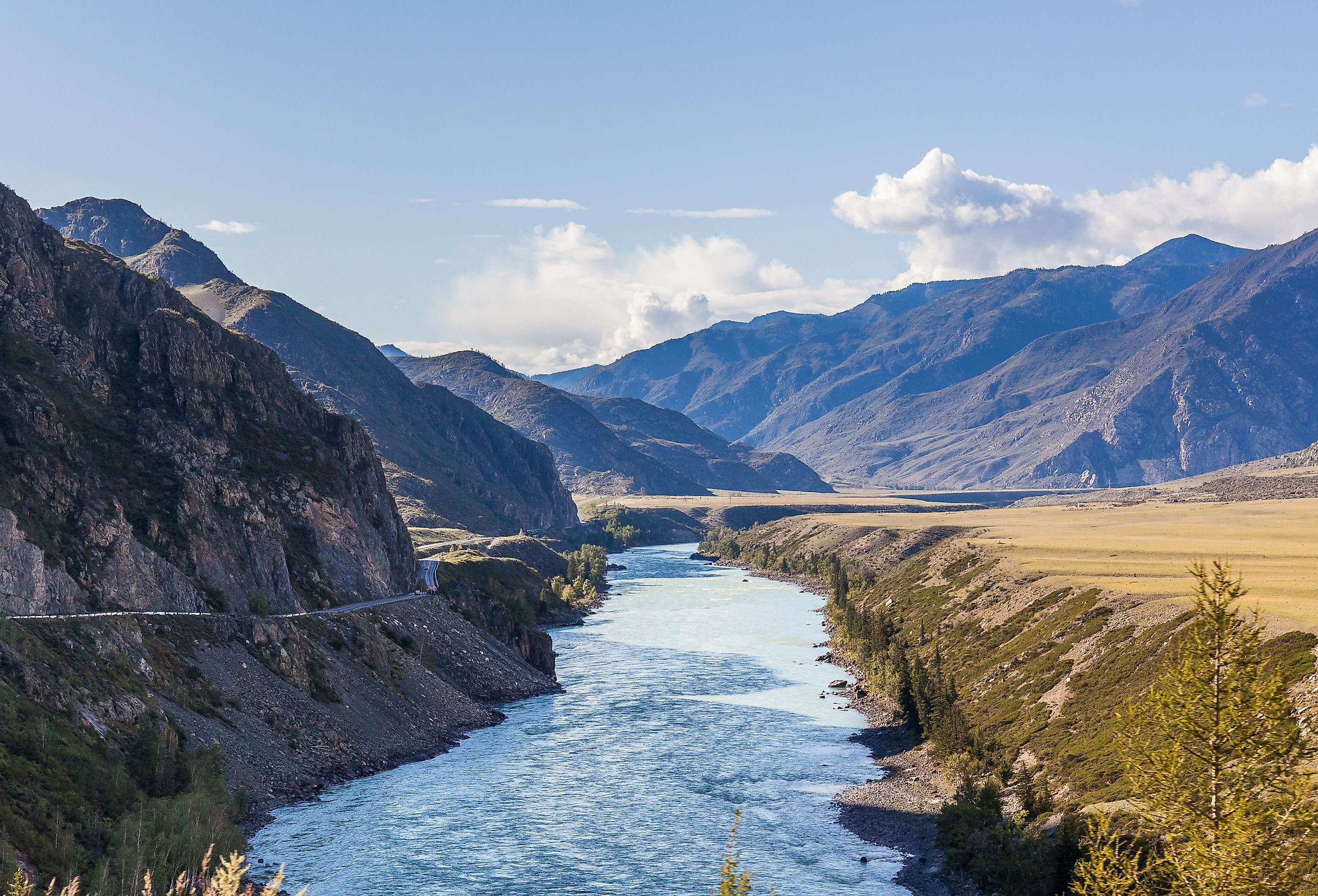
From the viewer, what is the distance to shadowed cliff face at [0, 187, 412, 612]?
83.1 metres

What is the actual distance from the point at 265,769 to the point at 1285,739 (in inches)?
2554

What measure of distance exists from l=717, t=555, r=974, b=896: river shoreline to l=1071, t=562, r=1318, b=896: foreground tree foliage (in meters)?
31.2

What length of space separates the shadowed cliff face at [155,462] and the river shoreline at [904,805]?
55392 millimetres

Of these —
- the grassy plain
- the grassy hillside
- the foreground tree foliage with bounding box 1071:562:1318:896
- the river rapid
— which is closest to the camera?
the foreground tree foliage with bounding box 1071:562:1318:896

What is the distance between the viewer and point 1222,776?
2864 centimetres

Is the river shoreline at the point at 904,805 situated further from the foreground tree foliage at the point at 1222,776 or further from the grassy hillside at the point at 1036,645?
the foreground tree foliage at the point at 1222,776

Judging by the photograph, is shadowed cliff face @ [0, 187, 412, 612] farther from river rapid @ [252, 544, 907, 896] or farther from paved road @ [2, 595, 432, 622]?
river rapid @ [252, 544, 907, 896]

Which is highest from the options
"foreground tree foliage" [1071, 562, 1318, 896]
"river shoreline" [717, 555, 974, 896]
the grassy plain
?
"foreground tree foliage" [1071, 562, 1318, 896]

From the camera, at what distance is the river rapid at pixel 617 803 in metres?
58.9

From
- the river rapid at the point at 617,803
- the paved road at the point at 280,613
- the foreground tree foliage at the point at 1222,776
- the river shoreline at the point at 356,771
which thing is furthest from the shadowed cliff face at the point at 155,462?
the foreground tree foliage at the point at 1222,776

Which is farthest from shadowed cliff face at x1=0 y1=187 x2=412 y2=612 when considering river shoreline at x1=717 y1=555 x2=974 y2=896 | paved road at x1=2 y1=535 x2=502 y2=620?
river shoreline at x1=717 y1=555 x2=974 y2=896

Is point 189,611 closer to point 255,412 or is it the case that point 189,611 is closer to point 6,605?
point 6,605

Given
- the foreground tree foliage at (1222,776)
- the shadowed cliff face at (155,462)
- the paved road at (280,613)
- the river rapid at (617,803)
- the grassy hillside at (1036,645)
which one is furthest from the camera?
the shadowed cliff face at (155,462)

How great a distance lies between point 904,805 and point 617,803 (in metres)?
19.6
